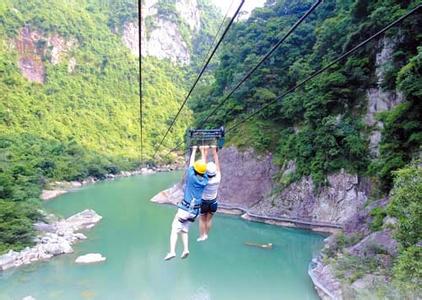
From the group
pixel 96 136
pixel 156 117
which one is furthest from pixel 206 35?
pixel 96 136

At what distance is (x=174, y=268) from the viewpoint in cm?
1680

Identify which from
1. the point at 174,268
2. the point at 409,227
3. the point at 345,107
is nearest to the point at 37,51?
the point at 345,107

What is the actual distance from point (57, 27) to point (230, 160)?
57.4m

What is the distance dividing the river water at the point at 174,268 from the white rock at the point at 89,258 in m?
0.35

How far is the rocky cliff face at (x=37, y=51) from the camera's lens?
66062mm

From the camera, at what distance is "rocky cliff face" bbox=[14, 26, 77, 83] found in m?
66.1

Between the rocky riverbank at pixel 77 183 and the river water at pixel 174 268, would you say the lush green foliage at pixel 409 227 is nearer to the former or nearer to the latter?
the river water at pixel 174 268

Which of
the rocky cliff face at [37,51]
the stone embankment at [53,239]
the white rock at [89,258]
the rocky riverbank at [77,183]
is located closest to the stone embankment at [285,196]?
the stone embankment at [53,239]

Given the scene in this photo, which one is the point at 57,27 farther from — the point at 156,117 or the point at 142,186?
the point at 142,186

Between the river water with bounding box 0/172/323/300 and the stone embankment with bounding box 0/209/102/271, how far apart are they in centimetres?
54

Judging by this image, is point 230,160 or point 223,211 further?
point 230,160

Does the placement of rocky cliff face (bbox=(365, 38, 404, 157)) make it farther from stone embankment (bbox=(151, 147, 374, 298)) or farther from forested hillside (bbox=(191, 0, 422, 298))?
stone embankment (bbox=(151, 147, 374, 298))

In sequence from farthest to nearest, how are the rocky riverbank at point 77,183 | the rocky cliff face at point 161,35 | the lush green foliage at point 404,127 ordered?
1. the rocky cliff face at point 161,35
2. the rocky riverbank at point 77,183
3. the lush green foliage at point 404,127

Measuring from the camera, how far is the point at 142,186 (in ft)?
135
